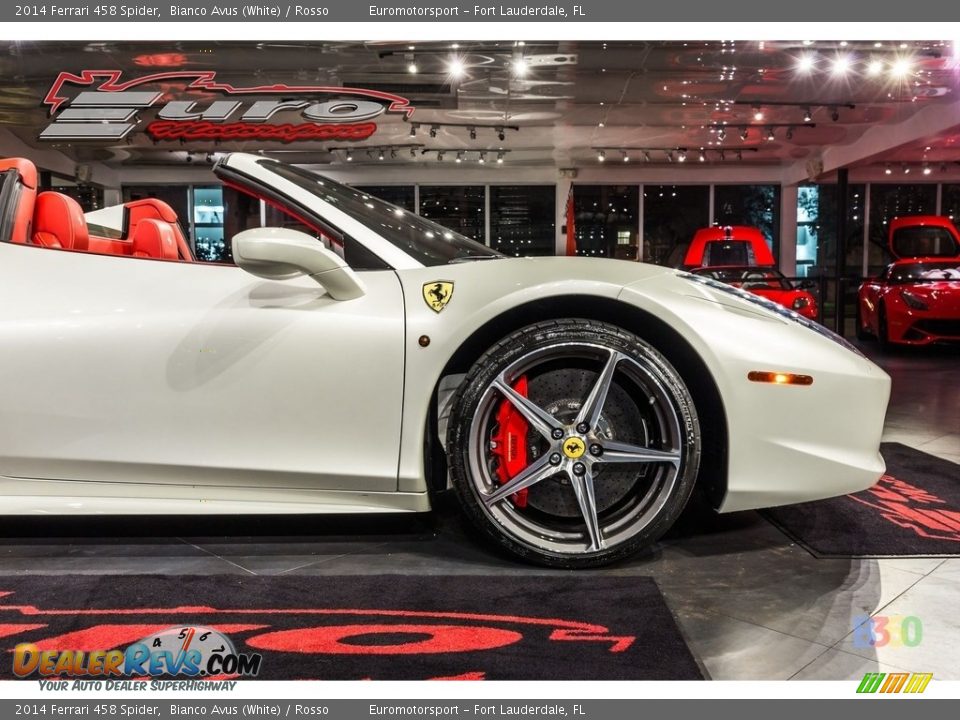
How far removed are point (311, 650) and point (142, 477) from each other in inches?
Result: 31.8

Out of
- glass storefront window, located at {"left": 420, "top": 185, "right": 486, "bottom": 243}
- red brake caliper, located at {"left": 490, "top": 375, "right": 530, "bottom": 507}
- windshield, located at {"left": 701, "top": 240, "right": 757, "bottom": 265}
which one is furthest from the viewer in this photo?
glass storefront window, located at {"left": 420, "top": 185, "right": 486, "bottom": 243}

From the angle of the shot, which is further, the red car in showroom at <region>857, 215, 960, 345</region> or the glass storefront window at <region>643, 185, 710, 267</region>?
the glass storefront window at <region>643, 185, 710, 267</region>

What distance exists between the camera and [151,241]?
3006mm

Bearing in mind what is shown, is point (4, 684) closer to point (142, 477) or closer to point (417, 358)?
point (142, 477)

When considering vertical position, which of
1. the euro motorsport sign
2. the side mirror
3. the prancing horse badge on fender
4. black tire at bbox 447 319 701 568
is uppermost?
the euro motorsport sign

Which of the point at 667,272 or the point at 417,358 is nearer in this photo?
the point at 417,358

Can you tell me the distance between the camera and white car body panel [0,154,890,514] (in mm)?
2059

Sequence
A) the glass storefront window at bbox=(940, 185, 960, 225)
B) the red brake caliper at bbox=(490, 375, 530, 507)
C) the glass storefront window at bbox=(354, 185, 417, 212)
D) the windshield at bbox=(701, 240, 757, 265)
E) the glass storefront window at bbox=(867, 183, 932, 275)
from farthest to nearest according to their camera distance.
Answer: the glass storefront window at bbox=(867, 183, 932, 275) → the glass storefront window at bbox=(940, 185, 960, 225) → the glass storefront window at bbox=(354, 185, 417, 212) → the windshield at bbox=(701, 240, 757, 265) → the red brake caliper at bbox=(490, 375, 530, 507)

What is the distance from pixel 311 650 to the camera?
1.66 metres

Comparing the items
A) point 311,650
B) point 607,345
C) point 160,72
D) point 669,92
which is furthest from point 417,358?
point 669,92

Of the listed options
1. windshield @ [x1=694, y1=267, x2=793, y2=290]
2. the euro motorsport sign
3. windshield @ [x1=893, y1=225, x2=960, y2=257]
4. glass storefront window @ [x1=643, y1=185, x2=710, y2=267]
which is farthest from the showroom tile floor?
glass storefront window @ [x1=643, y1=185, x2=710, y2=267]

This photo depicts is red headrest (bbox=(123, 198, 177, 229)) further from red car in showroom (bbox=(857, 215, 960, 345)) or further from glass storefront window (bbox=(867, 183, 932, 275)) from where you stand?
glass storefront window (bbox=(867, 183, 932, 275))

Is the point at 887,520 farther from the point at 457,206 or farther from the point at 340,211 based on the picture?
the point at 457,206

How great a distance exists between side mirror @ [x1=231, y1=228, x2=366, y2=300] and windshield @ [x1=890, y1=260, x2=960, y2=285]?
866 cm
